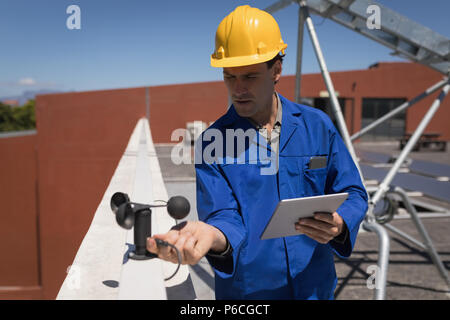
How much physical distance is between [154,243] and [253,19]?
128 centimetres

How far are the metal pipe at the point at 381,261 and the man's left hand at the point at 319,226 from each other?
5.62 feet

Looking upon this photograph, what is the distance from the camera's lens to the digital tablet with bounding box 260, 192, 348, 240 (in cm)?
139

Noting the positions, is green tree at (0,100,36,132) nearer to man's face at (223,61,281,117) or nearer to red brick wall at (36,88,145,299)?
red brick wall at (36,88,145,299)

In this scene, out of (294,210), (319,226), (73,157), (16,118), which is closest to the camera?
(294,210)

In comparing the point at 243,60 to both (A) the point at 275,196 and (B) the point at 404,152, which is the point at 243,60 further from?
(B) the point at 404,152

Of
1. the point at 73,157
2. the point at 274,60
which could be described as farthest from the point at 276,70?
the point at 73,157

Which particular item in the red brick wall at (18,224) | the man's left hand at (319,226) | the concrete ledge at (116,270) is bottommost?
the red brick wall at (18,224)

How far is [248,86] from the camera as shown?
5.75ft

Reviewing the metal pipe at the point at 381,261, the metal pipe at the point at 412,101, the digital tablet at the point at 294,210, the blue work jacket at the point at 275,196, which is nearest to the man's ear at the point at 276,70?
the blue work jacket at the point at 275,196

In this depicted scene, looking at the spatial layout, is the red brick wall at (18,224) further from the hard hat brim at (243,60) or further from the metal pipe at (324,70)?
the hard hat brim at (243,60)

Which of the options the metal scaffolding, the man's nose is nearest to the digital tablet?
the man's nose

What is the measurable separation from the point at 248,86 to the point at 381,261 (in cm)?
238

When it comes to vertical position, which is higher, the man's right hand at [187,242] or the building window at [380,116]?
the building window at [380,116]

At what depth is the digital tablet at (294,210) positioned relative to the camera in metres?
1.39
